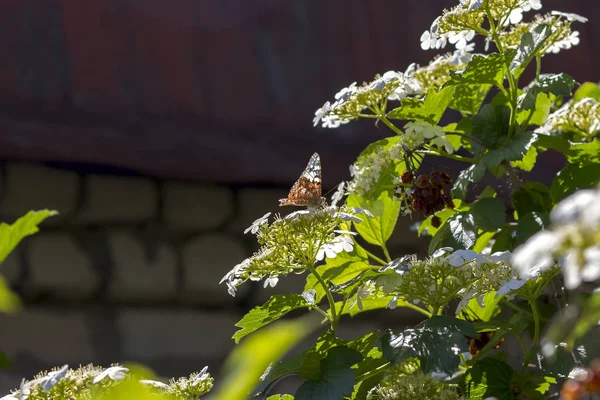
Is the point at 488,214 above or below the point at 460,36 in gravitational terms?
below

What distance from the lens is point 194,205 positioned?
2529mm

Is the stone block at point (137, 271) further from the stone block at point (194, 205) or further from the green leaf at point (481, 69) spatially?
the green leaf at point (481, 69)

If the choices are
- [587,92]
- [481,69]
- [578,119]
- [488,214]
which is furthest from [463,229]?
[587,92]

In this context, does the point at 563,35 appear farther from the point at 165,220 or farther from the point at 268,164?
the point at 165,220

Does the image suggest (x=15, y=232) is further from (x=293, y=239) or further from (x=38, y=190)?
(x=38, y=190)

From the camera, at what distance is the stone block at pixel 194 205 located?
98.9 inches

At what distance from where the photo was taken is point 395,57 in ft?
8.54

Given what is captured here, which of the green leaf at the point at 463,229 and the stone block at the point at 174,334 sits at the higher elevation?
the stone block at the point at 174,334

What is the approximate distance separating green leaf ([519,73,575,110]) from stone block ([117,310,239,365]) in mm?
1471

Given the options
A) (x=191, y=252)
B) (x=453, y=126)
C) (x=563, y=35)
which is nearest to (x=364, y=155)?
(x=453, y=126)

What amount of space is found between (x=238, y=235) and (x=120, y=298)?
0.44m

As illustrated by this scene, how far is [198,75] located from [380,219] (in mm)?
1181

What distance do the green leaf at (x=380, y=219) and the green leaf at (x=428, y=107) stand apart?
147 millimetres

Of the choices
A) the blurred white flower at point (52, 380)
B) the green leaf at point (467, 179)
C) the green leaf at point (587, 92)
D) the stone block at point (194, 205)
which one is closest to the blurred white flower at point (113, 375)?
the blurred white flower at point (52, 380)
